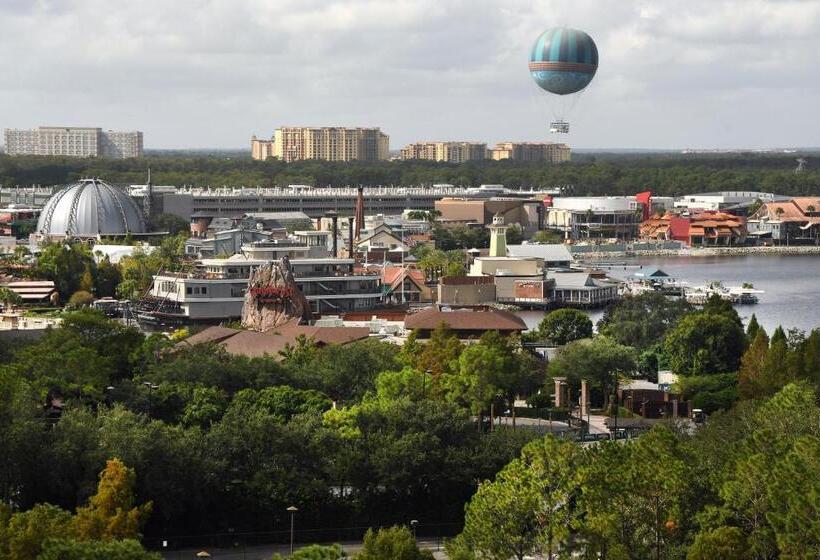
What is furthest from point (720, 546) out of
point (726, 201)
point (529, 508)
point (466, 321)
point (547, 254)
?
point (726, 201)

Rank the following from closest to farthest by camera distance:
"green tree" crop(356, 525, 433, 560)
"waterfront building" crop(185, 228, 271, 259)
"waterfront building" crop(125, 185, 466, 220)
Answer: "green tree" crop(356, 525, 433, 560) < "waterfront building" crop(185, 228, 271, 259) < "waterfront building" crop(125, 185, 466, 220)

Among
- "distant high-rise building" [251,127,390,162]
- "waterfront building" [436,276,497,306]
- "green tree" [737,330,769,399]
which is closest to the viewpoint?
"green tree" [737,330,769,399]

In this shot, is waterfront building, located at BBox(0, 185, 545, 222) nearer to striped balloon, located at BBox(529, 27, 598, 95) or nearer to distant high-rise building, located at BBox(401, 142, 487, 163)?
striped balloon, located at BBox(529, 27, 598, 95)

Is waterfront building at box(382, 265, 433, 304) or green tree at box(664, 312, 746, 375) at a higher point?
green tree at box(664, 312, 746, 375)

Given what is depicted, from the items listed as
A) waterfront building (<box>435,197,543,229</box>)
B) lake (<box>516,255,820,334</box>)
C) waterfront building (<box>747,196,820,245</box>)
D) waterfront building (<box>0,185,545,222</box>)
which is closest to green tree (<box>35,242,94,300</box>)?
lake (<box>516,255,820,334</box>)

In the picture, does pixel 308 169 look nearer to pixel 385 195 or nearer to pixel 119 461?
pixel 385 195

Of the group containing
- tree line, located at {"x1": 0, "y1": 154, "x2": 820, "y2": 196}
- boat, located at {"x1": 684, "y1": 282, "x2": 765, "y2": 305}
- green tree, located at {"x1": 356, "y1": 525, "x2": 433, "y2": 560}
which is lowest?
boat, located at {"x1": 684, "y1": 282, "x2": 765, "y2": 305}

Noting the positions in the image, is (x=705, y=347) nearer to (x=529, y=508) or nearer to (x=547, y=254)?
(x=529, y=508)
